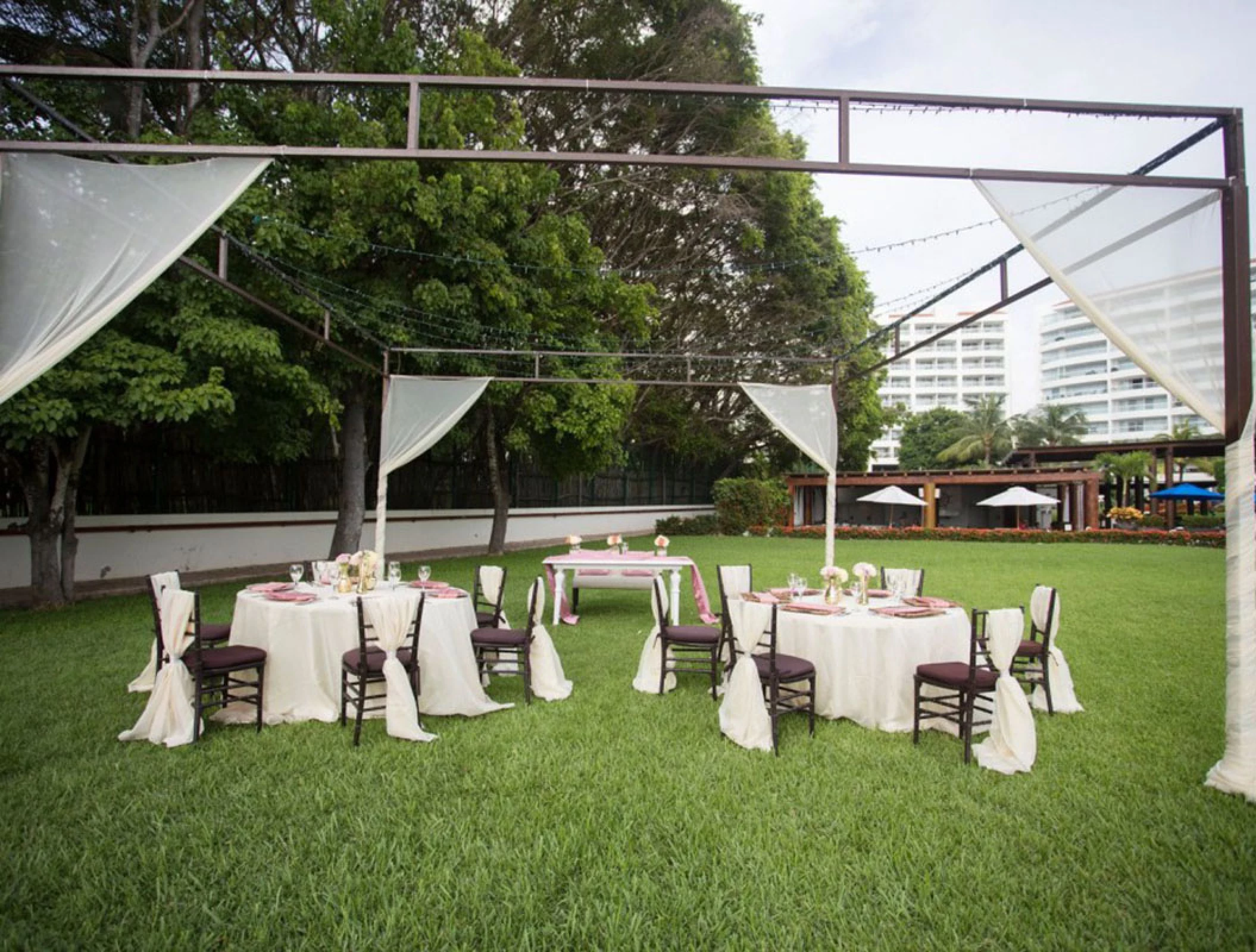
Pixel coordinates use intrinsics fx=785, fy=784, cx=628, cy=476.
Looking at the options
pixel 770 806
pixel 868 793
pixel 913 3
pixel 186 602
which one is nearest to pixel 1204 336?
pixel 868 793

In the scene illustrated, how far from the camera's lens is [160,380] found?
7.90 meters

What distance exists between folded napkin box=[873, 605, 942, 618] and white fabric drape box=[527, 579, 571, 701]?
7.70 ft

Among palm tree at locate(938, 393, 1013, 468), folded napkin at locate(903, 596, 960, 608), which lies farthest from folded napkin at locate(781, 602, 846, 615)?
palm tree at locate(938, 393, 1013, 468)

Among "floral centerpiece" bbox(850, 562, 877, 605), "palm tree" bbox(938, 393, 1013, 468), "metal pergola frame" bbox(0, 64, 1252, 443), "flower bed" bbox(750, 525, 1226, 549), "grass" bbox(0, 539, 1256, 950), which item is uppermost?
"palm tree" bbox(938, 393, 1013, 468)

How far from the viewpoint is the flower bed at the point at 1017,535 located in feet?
72.5

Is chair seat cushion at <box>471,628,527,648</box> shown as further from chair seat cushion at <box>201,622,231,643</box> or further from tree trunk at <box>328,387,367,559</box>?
tree trunk at <box>328,387,367,559</box>

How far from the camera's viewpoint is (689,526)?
25531 mm

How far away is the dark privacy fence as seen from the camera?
10984 millimetres

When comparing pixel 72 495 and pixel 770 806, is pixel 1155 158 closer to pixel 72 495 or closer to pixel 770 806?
pixel 770 806

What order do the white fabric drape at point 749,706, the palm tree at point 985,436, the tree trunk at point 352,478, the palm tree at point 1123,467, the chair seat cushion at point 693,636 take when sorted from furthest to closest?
the palm tree at point 985,436
the palm tree at point 1123,467
the tree trunk at point 352,478
the chair seat cushion at point 693,636
the white fabric drape at point 749,706

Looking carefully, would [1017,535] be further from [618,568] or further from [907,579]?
[907,579]

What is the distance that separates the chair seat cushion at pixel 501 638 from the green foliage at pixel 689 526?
62.9 ft

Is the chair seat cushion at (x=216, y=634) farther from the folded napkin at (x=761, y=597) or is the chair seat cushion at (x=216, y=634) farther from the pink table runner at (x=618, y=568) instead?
the folded napkin at (x=761, y=597)

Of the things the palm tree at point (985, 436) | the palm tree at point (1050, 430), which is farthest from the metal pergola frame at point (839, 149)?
the palm tree at point (1050, 430)
